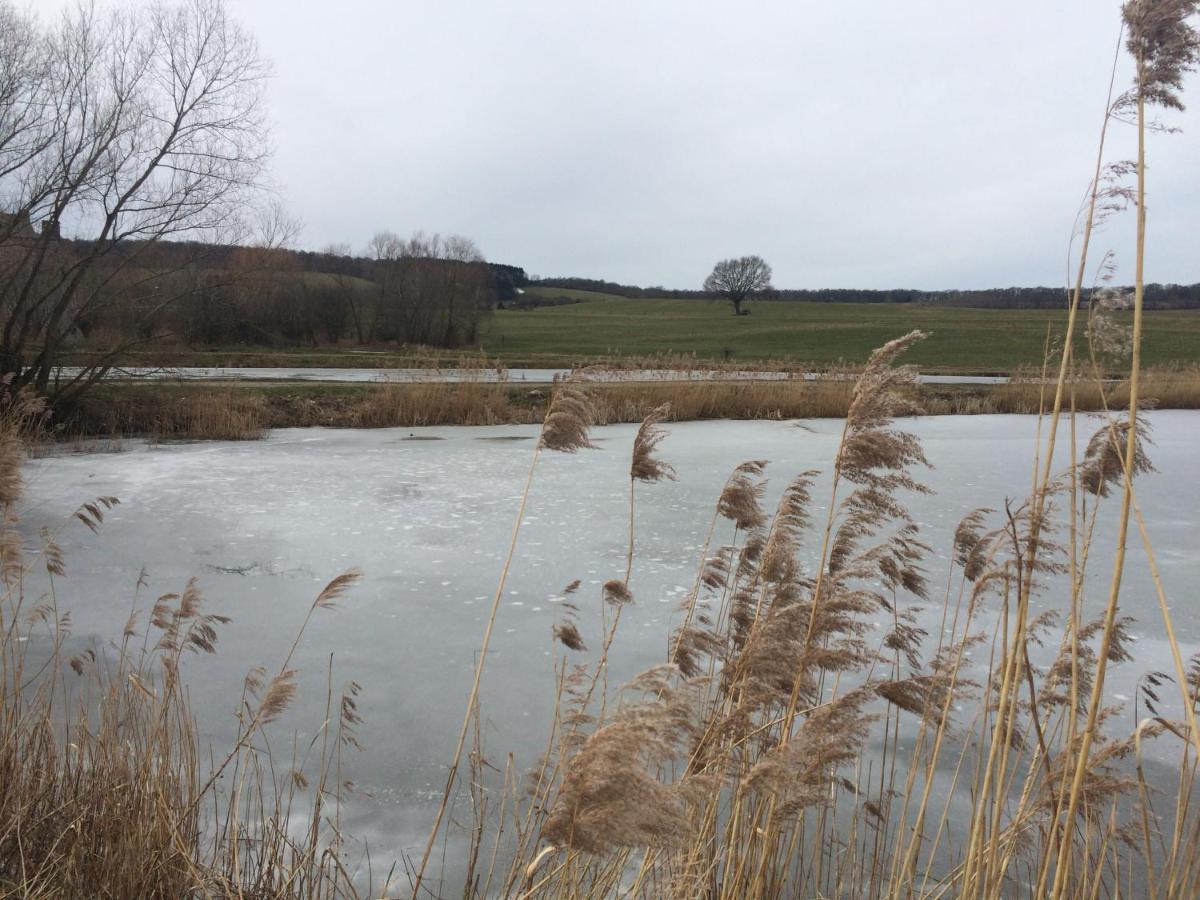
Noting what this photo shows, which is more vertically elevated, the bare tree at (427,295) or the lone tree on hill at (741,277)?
the lone tree on hill at (741,277)

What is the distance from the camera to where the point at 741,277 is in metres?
79.5

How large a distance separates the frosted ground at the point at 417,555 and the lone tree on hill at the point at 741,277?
2712 inches

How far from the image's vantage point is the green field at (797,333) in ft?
134

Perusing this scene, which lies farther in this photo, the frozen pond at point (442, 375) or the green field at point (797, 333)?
the green field at point (797, 333)

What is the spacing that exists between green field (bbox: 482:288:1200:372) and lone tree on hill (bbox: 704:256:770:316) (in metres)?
1.55

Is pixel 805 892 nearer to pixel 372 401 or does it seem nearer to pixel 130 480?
pixel 130 480

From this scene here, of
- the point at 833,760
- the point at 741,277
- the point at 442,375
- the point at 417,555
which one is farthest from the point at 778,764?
the point at 741,277

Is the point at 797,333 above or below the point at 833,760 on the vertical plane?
above

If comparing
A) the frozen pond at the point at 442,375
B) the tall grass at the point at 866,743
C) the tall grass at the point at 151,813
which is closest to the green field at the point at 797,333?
the frozen pond at the point at 442,375

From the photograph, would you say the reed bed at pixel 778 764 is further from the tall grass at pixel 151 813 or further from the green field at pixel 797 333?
the green field at pixel 797 333

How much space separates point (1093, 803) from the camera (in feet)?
6.80

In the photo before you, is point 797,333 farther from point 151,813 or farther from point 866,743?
point 151,813

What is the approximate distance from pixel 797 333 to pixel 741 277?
25.3 m

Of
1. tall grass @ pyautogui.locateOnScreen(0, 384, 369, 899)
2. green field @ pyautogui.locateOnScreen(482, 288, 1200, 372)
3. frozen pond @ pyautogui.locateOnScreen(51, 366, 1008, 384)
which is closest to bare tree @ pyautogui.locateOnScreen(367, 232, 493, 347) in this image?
green field @ pyautogui.locateOnScreen(482, 288, 1200, 372)
